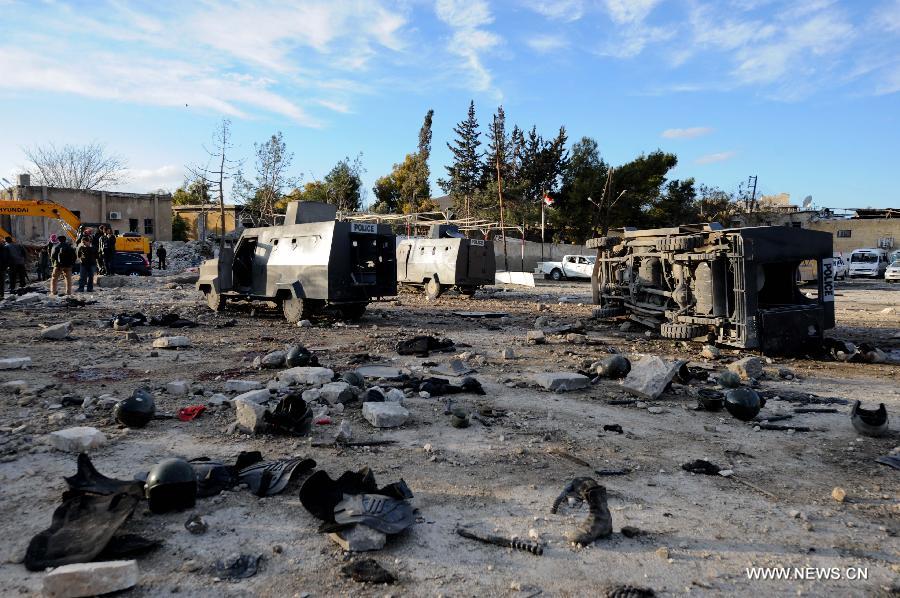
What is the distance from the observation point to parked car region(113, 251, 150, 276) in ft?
84.8

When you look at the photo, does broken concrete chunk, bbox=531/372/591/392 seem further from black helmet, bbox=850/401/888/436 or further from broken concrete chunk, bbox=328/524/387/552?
broken concrete chunk, bbox=328/524/387/552

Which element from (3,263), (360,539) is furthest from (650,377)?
(3,263)

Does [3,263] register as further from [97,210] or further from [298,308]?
[97,210]

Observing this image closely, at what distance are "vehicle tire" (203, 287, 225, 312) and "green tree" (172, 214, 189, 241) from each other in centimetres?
3448

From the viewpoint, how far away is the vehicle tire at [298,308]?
12.4m

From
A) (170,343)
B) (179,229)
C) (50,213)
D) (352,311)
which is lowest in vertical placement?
(170,343)

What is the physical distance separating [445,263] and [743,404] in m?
14.2

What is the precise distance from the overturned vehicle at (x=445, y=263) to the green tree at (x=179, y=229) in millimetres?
31112

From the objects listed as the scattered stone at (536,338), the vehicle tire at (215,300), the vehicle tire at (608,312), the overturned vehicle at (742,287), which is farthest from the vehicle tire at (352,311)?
the overturned vehicle at (742,287)

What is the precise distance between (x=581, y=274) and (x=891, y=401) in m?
25.0

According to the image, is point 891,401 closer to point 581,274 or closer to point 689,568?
point 689,568

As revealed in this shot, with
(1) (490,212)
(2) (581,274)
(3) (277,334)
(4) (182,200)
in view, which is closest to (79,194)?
(4) (182,200)

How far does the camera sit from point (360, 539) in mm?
3035

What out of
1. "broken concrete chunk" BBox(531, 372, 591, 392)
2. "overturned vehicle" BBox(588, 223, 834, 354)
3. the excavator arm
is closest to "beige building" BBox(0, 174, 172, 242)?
the excavator arm
